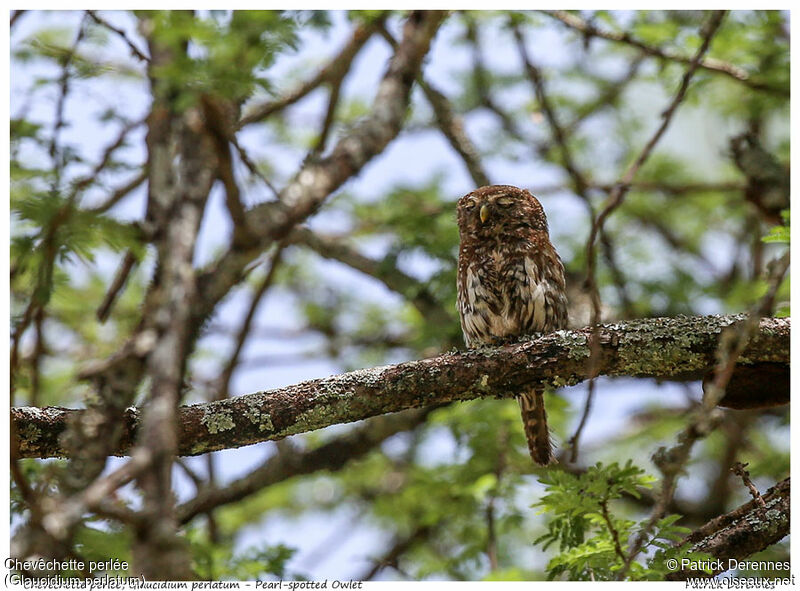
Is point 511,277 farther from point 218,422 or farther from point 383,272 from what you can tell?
point 218,422

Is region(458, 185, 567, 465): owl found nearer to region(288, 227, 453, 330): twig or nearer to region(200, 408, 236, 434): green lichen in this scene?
Result: region(288, 227, 453, 330): twig

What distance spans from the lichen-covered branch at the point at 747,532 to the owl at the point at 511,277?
1.20 meters

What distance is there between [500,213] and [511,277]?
0.37m

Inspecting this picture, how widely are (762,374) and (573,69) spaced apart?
396 centimetres

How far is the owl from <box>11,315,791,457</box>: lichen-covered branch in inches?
35.0

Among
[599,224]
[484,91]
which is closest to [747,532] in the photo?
[599,224]

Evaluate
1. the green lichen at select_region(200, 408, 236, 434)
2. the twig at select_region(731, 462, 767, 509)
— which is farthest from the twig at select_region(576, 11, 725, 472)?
the green lichen at select_region(200, 408, 236, 434)

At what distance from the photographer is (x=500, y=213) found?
4738 mm

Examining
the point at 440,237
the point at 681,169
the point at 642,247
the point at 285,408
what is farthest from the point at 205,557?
the point at 681,169

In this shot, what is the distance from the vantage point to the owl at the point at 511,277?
4617 millimetres

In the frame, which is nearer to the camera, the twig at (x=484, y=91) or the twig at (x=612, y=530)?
the twig at (x=612, y=530)

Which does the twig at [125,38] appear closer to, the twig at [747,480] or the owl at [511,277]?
the owl at [511,277]

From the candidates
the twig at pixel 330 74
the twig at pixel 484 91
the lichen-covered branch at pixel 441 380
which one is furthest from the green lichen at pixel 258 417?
the twig at pixel 484 91

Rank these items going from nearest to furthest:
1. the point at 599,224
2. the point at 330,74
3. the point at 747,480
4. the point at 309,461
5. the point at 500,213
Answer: the point at 599,224 → the point at 747,480 → the point at 500,213 → the point at 309,461 → the point at 330,74
